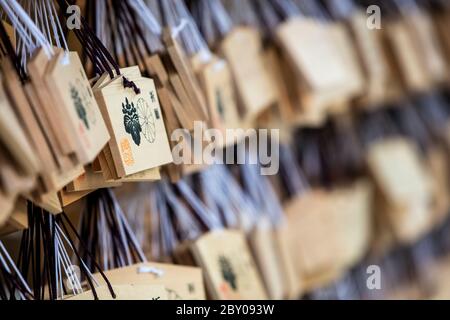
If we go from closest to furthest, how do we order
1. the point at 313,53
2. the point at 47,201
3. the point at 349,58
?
the point at 47,201
the point at 313,53
the point at 349,58

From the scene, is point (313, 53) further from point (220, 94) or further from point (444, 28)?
point (444, 28)

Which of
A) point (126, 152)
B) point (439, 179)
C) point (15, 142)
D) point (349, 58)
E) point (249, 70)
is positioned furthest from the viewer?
point (439, 179)

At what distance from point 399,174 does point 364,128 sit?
25cm

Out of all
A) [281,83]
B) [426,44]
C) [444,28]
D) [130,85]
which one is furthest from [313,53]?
[444,28]

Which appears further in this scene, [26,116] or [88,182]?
[88,182]

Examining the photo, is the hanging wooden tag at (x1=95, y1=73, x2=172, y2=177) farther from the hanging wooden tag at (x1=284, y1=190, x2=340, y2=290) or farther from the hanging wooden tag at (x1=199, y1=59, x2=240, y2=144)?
the hanging wooden tag at (x1=284, y1=190, x2=340, y2=290)

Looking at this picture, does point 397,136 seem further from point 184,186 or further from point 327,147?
point 184,186

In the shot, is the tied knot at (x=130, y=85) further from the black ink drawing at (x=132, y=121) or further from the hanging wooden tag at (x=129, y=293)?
the hanging wooden tag at (x=129, y=293)

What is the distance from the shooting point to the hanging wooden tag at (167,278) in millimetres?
1119

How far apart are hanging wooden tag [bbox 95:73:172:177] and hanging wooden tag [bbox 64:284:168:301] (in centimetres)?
16

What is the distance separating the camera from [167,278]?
1171mm

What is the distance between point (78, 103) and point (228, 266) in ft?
1.93

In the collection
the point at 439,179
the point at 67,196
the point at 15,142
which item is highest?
the point at 15,142
